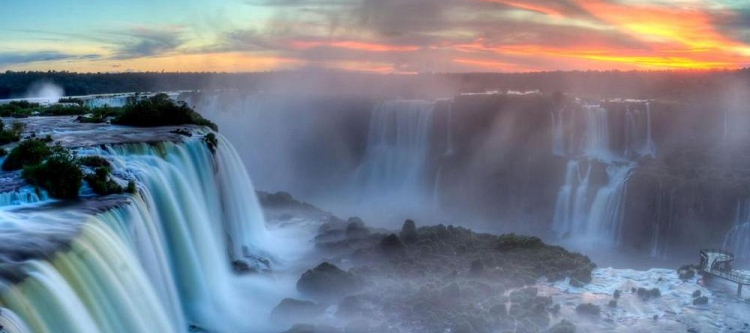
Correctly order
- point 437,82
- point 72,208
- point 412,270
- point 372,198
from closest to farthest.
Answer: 1. point 72,208
2. point 412,270
3. point 372,198
4. point 437,82

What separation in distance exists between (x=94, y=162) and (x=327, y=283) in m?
7.93

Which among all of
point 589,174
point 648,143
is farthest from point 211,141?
point 648,143

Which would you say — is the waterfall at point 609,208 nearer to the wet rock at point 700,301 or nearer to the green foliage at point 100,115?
the wet rock at point 700,301

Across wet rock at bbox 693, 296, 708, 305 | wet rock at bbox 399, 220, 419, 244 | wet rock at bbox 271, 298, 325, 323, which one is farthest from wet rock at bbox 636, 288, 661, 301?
wet rock at bbox 271, 298, 325, 323

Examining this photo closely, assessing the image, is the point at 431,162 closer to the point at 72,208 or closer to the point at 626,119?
the point at 626,119

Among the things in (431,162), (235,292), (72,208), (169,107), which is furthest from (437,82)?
(72,208)

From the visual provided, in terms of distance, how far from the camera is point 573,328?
54.2ft

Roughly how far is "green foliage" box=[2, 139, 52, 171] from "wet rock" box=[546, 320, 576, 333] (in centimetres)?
1449

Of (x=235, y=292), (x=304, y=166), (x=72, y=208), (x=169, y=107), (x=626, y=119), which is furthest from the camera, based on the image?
(x=304, y=166)

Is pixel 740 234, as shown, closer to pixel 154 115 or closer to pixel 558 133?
pixel 558 133

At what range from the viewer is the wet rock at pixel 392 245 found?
74.6ft

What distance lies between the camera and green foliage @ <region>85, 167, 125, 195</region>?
1425cm

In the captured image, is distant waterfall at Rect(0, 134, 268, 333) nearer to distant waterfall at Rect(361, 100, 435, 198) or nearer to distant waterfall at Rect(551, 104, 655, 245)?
distant waterfall at Rect(361, 100, 435, 198)

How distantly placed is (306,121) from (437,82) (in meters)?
29.7
